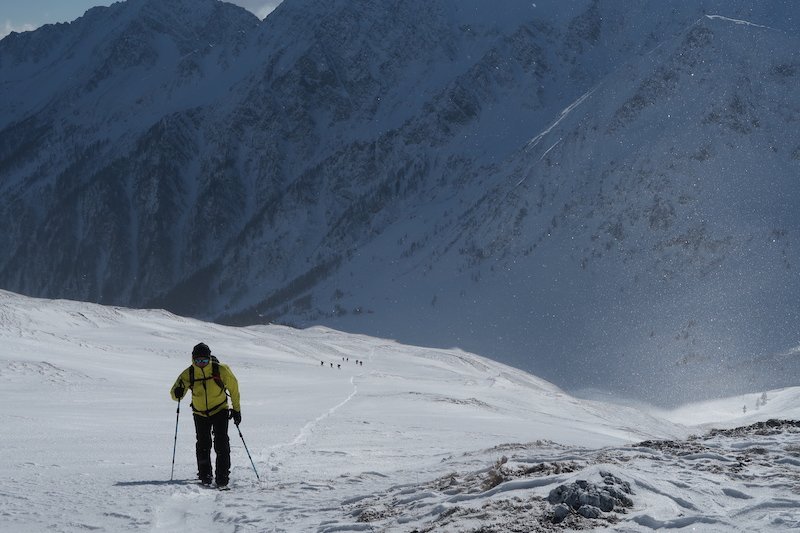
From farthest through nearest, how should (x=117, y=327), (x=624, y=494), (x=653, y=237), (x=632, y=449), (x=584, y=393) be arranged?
1. (x=653, y=237)
2. (x=584, y=393)
3. (x=117, y=327)
4. (x=632, y=449)
5. (x=624, y=494)

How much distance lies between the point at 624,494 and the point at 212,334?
50.9 metres

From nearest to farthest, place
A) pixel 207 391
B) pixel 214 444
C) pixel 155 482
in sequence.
Answer: pixel 155 482
pixel 214 444
pixel 207 391

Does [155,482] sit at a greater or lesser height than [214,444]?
lesser

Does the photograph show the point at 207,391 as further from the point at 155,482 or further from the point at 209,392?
the point at 155,482

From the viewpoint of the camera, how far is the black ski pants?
34.8 feet

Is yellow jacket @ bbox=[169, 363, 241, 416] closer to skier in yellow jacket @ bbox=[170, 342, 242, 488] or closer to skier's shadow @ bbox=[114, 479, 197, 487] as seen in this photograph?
skier in yellow jacket @ bbox=[170, 342, 242, 488]

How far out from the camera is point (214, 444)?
1082 cm

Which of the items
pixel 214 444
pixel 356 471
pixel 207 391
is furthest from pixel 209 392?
pixel 356 471

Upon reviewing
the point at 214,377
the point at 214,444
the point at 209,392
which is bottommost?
the point at 214,444

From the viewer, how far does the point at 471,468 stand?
36.8 feet

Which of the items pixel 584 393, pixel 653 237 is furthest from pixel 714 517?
pixel 653 237

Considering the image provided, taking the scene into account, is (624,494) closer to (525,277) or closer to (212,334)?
(212,334)

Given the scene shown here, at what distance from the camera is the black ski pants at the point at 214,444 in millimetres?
10617

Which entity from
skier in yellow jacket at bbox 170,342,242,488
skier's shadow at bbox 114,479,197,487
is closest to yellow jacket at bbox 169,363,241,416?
skier in yellow jacket at bbox 170,342,242,488
